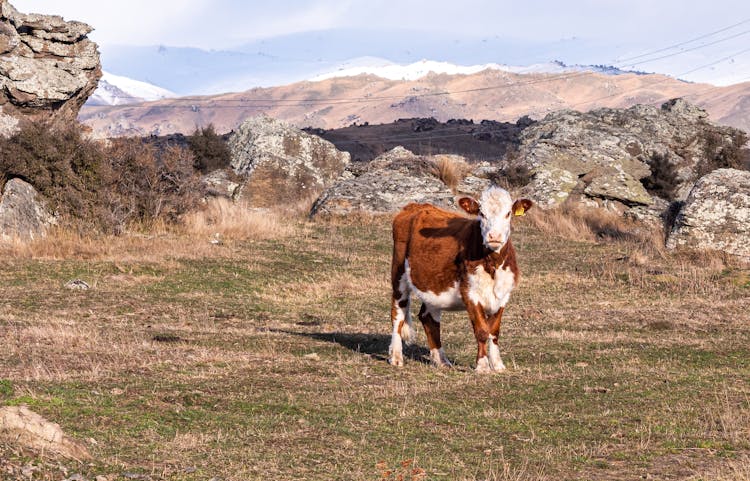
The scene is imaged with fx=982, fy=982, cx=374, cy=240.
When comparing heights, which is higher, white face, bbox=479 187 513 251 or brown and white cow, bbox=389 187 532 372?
white face, bbox=479 187 513 251

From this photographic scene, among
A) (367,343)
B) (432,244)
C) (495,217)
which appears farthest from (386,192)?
(495,217)

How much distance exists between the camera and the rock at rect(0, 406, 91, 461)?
750 centimetres

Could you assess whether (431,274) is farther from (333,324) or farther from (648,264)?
(648,264)

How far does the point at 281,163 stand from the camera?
4144 centimetres

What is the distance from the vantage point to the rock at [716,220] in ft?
87.8

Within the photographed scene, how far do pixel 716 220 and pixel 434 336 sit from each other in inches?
641

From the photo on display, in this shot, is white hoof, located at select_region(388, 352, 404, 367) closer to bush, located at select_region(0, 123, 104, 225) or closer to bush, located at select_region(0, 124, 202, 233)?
bush, located at select_region(0, 124, 202, 233)

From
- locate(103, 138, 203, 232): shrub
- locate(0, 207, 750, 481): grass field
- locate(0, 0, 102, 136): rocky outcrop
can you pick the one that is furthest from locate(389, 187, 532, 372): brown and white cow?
locate(0, 0, 102, 136): rocky outcrop

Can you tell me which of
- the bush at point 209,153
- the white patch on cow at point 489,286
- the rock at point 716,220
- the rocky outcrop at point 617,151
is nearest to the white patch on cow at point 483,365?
the white patch on cow at point 489,286

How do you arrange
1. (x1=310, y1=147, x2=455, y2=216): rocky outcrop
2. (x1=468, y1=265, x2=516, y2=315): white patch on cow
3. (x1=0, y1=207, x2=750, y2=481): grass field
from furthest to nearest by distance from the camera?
1. (x1=310, y1=147, x2=455, y2=216): rocky outcrop
2. (x1=468, y1=265, x2=516, y2=315): white patch on cow
3. (x1=0, y1=207, x2=750, y2=481): grass field

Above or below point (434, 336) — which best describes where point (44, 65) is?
above

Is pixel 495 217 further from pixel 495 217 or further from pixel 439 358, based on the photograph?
pixel 439 358

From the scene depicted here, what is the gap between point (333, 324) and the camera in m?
18.1

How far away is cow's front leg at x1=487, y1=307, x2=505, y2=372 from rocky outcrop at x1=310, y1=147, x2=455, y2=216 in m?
21.4
